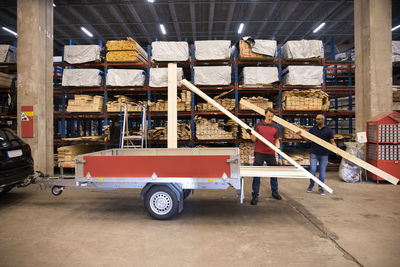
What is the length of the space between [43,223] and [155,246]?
230 cm

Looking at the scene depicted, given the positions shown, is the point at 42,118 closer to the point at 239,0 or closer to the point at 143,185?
the point at 143,185

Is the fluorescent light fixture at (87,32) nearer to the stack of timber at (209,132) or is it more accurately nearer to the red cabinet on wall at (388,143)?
the stack of timber at (209,132)

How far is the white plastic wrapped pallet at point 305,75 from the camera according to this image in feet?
27.7

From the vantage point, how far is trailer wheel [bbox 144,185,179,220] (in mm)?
3971

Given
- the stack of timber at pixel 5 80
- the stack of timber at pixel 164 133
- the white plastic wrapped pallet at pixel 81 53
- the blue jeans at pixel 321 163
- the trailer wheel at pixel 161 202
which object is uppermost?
the white plastic wrapped pallet at pixel 81 53

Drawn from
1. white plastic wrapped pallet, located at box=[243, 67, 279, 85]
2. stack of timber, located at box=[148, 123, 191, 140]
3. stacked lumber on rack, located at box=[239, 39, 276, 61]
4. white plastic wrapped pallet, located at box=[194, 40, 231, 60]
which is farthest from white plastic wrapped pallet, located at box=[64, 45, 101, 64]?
white plastic wrapped pallet, located at box=[243, 67, 279, 85]

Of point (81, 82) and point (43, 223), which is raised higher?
point (81, 82)

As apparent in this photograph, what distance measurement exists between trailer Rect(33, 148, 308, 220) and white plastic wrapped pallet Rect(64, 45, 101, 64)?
20.4 ft

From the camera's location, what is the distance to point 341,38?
674 inches

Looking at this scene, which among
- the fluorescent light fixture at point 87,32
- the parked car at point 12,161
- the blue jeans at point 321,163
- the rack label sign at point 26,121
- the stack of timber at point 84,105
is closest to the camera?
the parked car at point 12,161

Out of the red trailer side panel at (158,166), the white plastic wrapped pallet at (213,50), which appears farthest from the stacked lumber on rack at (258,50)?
the red trailer side panel at (158,166)

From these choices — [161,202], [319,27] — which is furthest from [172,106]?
[319,27]

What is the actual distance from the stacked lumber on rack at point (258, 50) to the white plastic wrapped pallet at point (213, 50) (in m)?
0.59

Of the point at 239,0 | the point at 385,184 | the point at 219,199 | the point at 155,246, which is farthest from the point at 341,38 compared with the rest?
the point at 155,246
